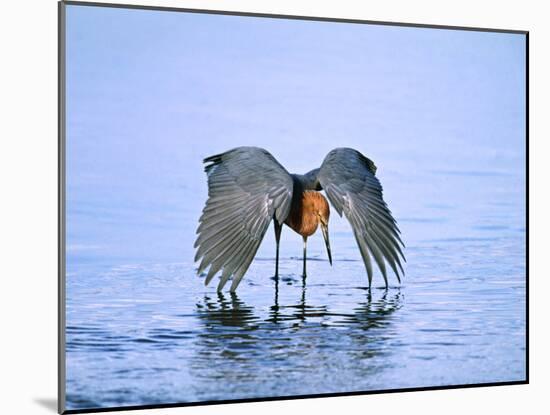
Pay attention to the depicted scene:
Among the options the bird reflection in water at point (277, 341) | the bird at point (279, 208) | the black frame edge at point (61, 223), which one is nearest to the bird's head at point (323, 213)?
the bird at point (279, 208)

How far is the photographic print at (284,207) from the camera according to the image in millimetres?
5750

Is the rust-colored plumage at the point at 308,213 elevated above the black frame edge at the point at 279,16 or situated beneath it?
situated beneath

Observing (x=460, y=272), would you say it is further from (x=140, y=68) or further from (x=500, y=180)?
(x=140, y=68)

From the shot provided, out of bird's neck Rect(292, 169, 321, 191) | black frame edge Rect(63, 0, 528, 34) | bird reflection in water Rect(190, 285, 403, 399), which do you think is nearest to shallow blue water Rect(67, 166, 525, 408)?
bird reflection in water Rect(190, 285, 403, 399)

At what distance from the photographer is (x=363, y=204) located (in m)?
6.27

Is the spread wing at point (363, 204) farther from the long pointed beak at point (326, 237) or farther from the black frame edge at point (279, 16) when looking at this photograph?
the black frame edge at point (279, 16)

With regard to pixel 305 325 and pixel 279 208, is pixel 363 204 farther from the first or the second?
pixel 305 325

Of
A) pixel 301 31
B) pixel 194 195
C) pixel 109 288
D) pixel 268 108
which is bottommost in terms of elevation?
pixel 109 288

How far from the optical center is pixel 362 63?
6.30 metres

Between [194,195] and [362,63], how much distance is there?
1152 mm

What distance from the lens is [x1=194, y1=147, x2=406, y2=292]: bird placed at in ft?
19.7

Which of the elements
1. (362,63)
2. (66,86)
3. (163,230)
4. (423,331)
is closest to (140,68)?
(66,86)

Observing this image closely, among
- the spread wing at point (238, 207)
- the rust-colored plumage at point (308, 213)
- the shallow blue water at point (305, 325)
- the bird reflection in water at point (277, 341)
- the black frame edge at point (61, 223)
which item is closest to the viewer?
the black frame edge at point (61, 223)

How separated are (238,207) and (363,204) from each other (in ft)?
2.18
